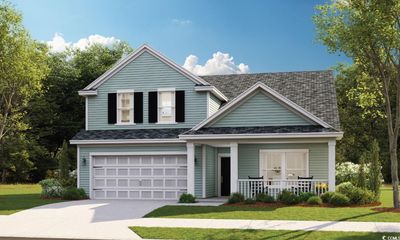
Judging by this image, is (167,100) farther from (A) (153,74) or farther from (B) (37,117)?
(B) (37,117)

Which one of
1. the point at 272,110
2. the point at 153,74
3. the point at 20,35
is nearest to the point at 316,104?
the point at 272,110

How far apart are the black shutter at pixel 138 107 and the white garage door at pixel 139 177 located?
2247mm

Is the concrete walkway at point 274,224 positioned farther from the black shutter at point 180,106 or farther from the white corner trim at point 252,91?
the black shutter at point 180,106

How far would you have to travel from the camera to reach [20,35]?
33375 millimetres

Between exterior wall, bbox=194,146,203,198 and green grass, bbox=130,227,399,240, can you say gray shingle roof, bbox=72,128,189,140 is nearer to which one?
exterior wall, bbox=194,146,203,198

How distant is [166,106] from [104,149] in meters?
4.11

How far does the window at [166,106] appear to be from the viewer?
94.1ft

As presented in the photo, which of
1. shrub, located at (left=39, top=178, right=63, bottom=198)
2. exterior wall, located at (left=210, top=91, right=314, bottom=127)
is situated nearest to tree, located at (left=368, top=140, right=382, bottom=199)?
exterior wall, located at (left=210, top=91, right=314, bottom=127)

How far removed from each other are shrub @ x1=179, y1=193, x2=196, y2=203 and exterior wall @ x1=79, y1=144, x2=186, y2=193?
2.88m

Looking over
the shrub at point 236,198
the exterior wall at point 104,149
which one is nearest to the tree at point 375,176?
the shrub at point 236,198

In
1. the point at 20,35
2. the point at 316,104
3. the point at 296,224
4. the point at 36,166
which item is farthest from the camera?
the point at 36,166

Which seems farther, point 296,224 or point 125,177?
point 125,177

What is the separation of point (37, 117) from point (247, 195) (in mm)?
35086

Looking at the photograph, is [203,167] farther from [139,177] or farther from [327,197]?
[327,197]
